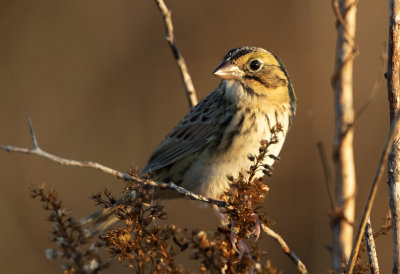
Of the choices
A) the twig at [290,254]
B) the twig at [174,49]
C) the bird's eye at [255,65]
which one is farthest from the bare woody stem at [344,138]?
the bird's eye at [255,65]

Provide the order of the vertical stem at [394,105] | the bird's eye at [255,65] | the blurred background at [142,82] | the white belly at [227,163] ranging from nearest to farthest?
1. the vertical stem at [394,105]
2. the white belly at [227,163]
3. the bird's eye at [255,65]
4. the blurred background at [142,82]

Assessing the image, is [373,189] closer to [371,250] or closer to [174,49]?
[371,250]

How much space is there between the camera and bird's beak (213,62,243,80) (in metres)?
2.88

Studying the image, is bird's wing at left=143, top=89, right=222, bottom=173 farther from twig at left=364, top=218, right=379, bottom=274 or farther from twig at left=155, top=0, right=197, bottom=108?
twig at left=364, top=218, right=379, bottom=274

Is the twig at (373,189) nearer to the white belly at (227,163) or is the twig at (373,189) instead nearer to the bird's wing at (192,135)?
the white belly at (227,163)

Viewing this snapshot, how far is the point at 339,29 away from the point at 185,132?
2.04m

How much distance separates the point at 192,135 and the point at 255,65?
0.52m

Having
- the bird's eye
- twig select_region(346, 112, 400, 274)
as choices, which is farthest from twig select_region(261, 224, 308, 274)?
the bird's eye

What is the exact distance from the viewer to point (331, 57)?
16.3 ft

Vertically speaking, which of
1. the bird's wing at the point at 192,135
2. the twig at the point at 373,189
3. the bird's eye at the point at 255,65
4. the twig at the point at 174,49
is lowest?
the twig at the point at 373,189

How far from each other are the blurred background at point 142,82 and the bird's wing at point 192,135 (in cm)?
158

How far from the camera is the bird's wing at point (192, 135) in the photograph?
122 inches

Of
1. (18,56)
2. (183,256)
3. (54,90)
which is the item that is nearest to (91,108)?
(54,90)

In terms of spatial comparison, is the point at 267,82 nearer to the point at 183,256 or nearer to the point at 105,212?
the point at 105,212
